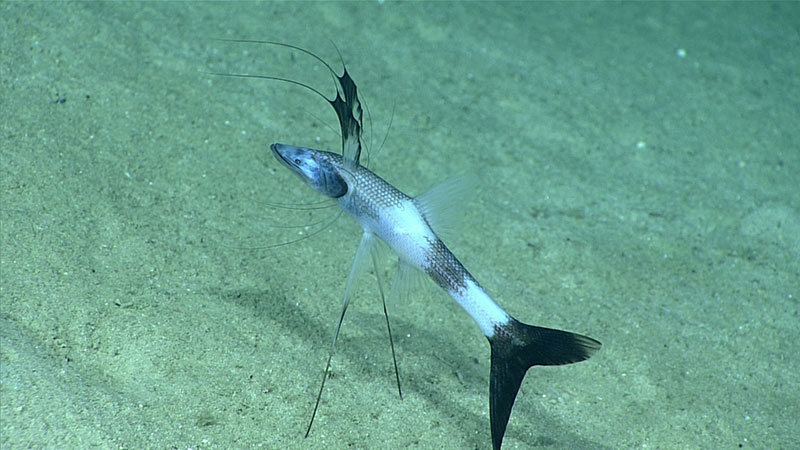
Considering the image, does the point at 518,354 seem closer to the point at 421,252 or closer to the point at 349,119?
the point at 421,252

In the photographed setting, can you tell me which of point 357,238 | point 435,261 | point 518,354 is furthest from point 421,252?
point 357,238

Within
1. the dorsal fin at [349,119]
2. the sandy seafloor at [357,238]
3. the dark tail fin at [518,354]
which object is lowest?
the sandy seafloor at [357,238]

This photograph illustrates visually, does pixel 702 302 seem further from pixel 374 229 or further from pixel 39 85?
pixel 39 85

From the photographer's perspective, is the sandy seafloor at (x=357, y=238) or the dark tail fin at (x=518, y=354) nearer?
the dark tail fin at (x=518, y=354)

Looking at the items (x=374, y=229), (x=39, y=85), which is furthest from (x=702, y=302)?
(x=39, y=85)

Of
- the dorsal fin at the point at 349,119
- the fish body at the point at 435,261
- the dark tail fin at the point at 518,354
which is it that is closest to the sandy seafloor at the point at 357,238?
the fish body at the point at 435,261

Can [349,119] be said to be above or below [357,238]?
above

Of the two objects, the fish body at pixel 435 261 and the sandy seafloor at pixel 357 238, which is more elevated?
the fish body at pixel 435 261

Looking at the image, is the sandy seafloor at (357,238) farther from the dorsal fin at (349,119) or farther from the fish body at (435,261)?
the dorsal fin at (349,119)
